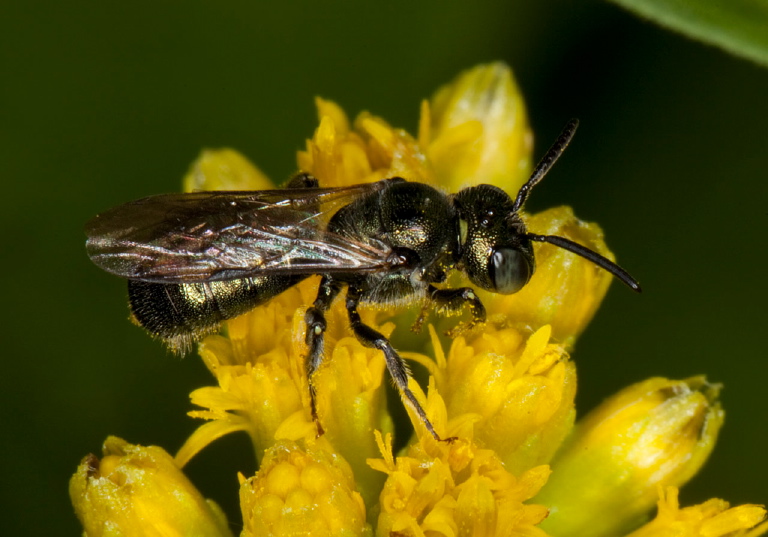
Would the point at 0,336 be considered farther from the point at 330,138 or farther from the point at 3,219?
the point at 330,138

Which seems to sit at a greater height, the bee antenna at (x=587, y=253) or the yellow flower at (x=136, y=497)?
the bee antenna at (x=587, y=253)

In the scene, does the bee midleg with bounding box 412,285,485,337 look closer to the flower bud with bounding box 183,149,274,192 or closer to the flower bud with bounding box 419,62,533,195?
the flower bud with bounding box 419,62,533,195

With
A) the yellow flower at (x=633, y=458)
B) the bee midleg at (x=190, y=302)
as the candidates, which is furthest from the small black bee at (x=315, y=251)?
the yellow flower at (x=633, y=458)

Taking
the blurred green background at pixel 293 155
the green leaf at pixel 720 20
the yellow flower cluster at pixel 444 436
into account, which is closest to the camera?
the yellow flower cluster at pixel 444 436

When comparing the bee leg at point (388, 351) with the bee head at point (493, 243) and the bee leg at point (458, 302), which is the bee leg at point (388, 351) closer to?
the bee leg at point (458, 302)

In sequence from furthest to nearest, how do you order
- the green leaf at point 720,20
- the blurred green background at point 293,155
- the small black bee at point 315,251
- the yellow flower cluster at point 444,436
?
the blurred green background at point 293,155, the green leaf at point 720,20, the small black bee at point 315,251, the yellow flower cluster at point 444,436

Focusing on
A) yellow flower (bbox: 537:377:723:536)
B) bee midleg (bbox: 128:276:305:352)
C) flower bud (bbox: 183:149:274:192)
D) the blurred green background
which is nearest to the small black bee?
bee midleg (bbox: 128:276:305:352)

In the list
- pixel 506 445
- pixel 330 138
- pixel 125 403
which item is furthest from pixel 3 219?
pixel 506 445

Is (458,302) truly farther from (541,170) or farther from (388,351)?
(541,170)

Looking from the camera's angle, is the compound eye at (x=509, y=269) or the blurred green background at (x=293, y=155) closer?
the compound eye at (x=509, y=269)
